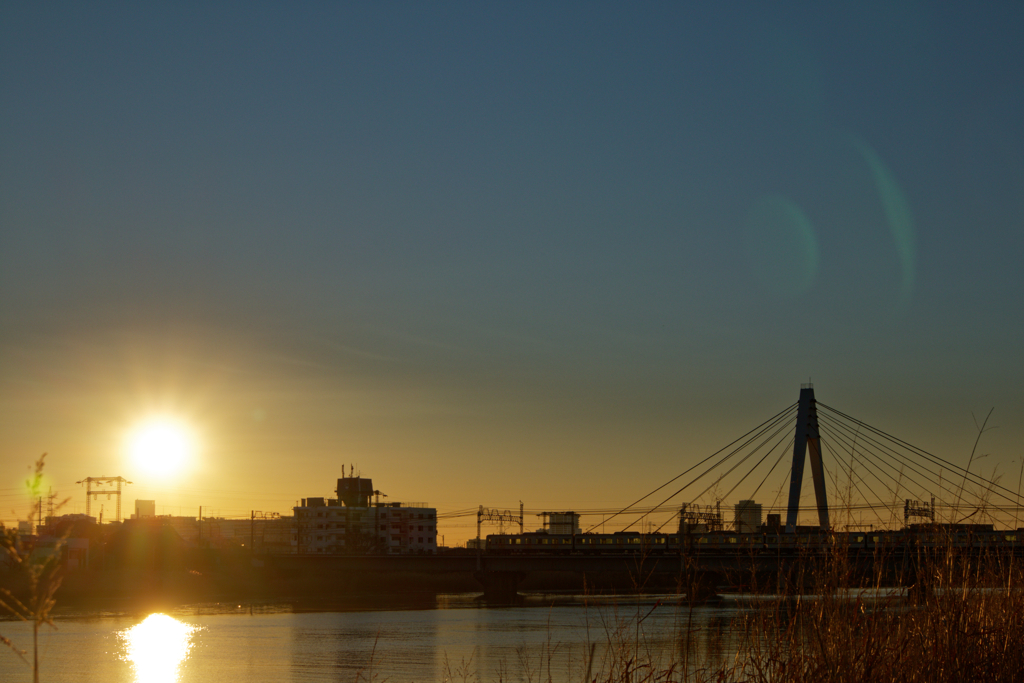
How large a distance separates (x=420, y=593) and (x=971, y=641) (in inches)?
3144

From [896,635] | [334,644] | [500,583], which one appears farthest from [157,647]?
[500,583]

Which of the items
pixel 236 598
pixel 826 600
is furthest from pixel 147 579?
pixel 826 600

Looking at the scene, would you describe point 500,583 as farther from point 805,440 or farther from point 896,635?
point 896,635

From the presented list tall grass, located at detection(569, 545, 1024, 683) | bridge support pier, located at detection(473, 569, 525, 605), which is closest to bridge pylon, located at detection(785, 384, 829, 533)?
bridge support pier, located at detection(473, 569, 525, 605)

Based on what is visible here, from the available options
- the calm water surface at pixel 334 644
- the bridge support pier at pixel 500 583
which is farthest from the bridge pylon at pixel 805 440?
the bridge support pier at pixel 500 583

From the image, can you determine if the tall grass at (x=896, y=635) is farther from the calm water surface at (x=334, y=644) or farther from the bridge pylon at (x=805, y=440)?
the bridge pylon at (x=805, y=440)

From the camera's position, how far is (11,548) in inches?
106

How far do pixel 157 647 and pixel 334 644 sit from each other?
6.94 metres

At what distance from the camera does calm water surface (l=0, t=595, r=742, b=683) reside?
86.8ft

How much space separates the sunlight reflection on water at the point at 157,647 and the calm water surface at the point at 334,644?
0.04 metres

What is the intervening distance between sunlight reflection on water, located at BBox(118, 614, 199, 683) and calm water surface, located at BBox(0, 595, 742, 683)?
1.7 inches

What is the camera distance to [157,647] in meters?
36.6

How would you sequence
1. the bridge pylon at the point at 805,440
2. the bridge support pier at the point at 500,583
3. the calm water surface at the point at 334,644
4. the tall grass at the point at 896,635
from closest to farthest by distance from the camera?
the tall grass at the point at 896,635 → the calm water surface at the point at 334,644 → the bridge pylon at the point at 805,440 → the bridge support pier at the point at 500,583

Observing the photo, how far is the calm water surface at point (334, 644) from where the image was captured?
26.5 metres
